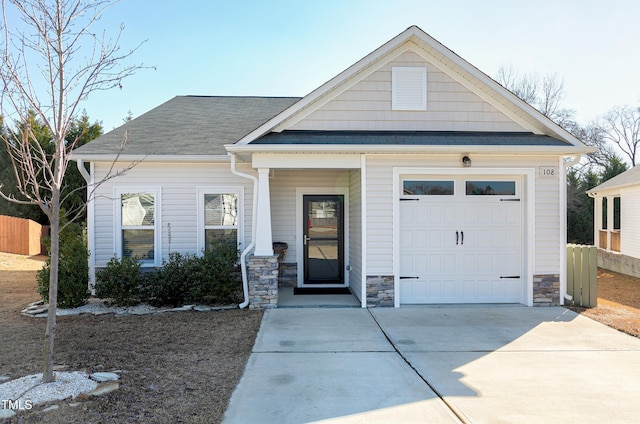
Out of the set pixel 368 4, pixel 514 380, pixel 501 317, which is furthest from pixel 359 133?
pixel 514 380

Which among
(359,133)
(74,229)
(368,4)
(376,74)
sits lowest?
(74,229)

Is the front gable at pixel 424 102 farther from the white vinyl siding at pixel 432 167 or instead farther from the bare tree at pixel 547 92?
the bare tree at pixel 547 92

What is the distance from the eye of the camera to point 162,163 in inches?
367

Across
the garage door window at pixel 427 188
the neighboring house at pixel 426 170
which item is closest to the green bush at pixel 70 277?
the neighboring house at pixel 426 170

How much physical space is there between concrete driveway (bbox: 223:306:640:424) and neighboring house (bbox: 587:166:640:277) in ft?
28.9

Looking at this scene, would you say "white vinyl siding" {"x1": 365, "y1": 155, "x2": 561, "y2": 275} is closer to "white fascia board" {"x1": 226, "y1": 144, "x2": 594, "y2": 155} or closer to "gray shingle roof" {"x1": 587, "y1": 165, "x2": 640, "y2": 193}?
"white fascia board" {"x1": 226, "y1": 144, "x2": 594, "y2": 155}

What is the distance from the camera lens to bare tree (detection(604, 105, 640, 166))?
31438mm

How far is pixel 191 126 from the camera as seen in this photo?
34.9 feet

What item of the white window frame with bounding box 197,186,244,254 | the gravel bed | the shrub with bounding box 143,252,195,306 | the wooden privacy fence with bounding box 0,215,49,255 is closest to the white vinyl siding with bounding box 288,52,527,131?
the white window frame with bounding box 197,186,244,254

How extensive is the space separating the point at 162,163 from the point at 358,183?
4197mm

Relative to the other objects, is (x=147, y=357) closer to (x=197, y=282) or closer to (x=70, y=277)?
(x=197, y=282)

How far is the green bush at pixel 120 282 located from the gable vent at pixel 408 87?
5.76 metres

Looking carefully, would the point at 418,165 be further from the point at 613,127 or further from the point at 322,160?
the point at 613,127

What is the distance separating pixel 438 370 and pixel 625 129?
35.2 metres
